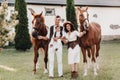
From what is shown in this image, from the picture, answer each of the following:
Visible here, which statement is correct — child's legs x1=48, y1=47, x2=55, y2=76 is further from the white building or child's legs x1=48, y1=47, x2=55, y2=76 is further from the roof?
the white building

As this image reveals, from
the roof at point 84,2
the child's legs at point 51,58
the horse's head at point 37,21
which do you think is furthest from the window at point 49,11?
the child's legs at point 51,58

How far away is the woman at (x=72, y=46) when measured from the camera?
42.5 ft

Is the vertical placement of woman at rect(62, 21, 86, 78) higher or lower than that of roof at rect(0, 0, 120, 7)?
higher

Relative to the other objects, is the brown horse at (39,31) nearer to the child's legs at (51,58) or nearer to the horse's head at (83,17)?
the child's legs at (51,58)

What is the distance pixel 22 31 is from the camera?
2400cm

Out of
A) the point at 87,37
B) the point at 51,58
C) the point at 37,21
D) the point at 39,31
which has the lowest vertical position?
the point at 51,58

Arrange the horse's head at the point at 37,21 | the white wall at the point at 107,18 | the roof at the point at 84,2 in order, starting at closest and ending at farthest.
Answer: the horse's head at the point at 37,21
the roof at the point at 84,2
the white wall at the point at 107,18

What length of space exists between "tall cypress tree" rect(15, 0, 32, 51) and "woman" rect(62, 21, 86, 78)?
10.5 meters

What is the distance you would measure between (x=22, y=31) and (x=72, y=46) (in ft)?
37.1

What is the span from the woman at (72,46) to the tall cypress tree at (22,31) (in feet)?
34.6

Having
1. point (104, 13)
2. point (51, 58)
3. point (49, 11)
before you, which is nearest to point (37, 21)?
point (51, 58)

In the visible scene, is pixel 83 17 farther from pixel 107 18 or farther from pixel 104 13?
pixel 107 18

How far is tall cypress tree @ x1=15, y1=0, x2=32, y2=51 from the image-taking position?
77.0 ft

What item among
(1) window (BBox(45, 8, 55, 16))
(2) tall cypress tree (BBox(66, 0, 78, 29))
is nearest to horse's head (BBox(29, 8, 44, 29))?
(2) tall cypress tree (BBox(66, 0, 78, 29))
